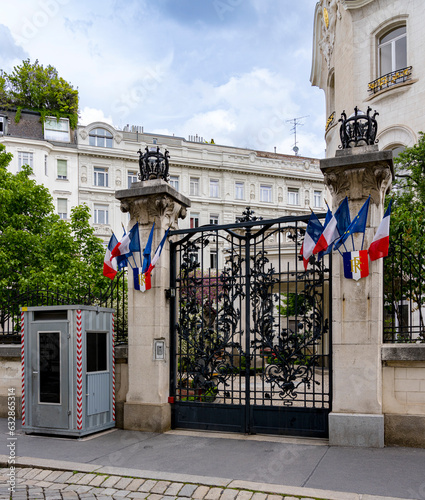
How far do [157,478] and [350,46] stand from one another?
18076 millimetres

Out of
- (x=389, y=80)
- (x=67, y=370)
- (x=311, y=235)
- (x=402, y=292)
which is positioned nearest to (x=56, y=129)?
(x=389, y=80)

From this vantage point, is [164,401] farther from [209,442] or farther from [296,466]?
[296,466]

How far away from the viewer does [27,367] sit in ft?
31.8

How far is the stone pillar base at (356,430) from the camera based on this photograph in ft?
26.6

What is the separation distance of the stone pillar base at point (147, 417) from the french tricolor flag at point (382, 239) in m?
4.59

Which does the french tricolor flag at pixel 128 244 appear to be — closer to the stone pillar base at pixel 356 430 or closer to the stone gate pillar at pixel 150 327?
the stone gate pillar at pixel 150 327

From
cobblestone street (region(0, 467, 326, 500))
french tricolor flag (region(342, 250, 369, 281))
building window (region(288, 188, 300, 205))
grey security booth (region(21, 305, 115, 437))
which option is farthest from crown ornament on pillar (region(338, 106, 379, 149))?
building window (region(288, 188, 300, 205))

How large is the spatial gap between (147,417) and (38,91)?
39495 millimetres

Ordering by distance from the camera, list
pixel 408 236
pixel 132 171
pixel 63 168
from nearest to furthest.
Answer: pixel 408 236 → pixel 63 168 → pixel 132 171

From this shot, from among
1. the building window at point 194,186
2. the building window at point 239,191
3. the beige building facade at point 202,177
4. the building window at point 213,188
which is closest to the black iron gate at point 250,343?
the beige building facade at point 202,177

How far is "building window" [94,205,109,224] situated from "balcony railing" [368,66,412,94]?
27.1 metres

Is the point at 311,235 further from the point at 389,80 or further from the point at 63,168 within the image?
the point at 63,168

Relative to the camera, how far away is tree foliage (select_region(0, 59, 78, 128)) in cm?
4312

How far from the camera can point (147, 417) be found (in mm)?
9641
